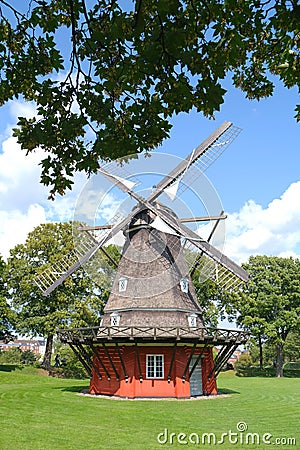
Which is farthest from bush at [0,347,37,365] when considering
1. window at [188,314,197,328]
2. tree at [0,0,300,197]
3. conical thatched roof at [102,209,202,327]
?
tree at [0,0,300,197]

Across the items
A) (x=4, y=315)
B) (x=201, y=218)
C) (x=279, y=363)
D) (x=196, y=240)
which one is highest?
(x=201, y=218)

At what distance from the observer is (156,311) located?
17.8 metres

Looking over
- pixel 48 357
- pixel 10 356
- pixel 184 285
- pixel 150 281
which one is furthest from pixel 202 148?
pixel 10 356

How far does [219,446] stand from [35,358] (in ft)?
98.3

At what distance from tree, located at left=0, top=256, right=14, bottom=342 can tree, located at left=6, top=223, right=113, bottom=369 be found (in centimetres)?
52

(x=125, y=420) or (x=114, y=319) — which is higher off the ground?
(x=114, y=319)

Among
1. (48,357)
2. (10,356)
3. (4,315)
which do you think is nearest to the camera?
(4,315)

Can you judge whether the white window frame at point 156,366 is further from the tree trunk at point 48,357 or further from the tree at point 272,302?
the tree at point 272,302

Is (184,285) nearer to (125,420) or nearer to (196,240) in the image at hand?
(196,240)

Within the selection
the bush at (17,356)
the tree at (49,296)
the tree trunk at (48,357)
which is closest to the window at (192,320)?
the tree at (49,296)

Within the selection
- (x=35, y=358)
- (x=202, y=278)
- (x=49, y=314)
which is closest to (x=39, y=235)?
(x=49, y=314)

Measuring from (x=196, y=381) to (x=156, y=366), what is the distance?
84.6 inches

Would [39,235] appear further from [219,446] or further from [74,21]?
[74,21]

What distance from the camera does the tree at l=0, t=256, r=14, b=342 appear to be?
29.7m
